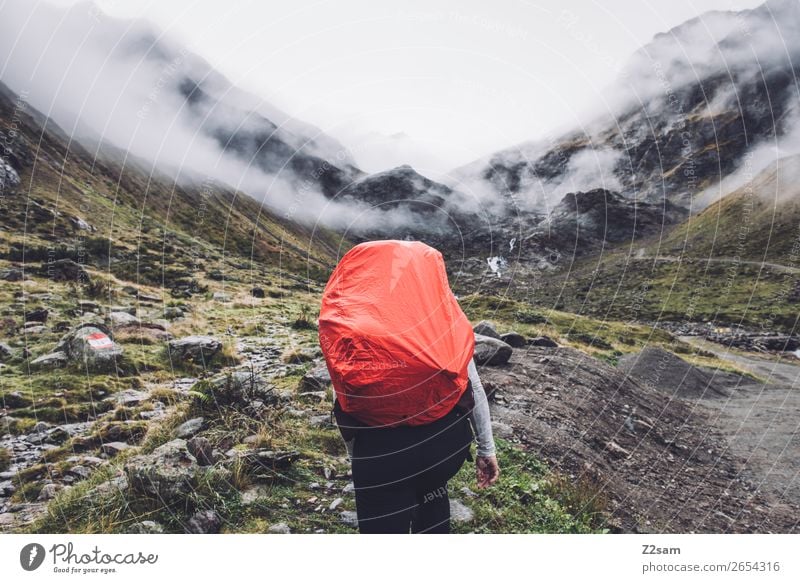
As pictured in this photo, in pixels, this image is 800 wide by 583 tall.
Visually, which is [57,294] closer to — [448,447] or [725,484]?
[448,447]

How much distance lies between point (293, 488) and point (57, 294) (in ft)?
35.4

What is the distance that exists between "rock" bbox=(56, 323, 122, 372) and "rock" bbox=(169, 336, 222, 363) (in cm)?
98

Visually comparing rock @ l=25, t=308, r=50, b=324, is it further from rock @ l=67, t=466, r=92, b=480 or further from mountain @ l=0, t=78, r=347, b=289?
rock @ l=67, t=466, r=92, b=480

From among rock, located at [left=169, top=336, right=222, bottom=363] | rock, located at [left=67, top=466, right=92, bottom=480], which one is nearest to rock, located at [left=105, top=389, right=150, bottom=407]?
rock, located at [left=169, top=336, right=222, bottom=363]

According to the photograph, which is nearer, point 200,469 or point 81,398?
point 200,469

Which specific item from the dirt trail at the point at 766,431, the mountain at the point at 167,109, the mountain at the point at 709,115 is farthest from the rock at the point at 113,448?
the mountain at the point at 709,115

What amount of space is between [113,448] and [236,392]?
138cm

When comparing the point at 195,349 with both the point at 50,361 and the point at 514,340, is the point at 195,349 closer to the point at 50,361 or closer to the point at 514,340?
the point at 50,361

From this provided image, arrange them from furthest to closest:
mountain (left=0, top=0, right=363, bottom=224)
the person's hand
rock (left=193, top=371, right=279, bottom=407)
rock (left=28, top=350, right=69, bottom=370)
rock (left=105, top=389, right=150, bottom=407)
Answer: mountain (left=0, top=0, right=363, bottom=224) → rock (left=28, top=350, right=69, bottom=370) → rock (left=105, top=389, right=150, bottom=407) → rock (left=193, top=371, right=279, bottom=407) → the person's hand

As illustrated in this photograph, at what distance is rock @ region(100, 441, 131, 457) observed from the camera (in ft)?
15.6

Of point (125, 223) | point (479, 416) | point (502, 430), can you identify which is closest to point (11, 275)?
point (502, 430)
